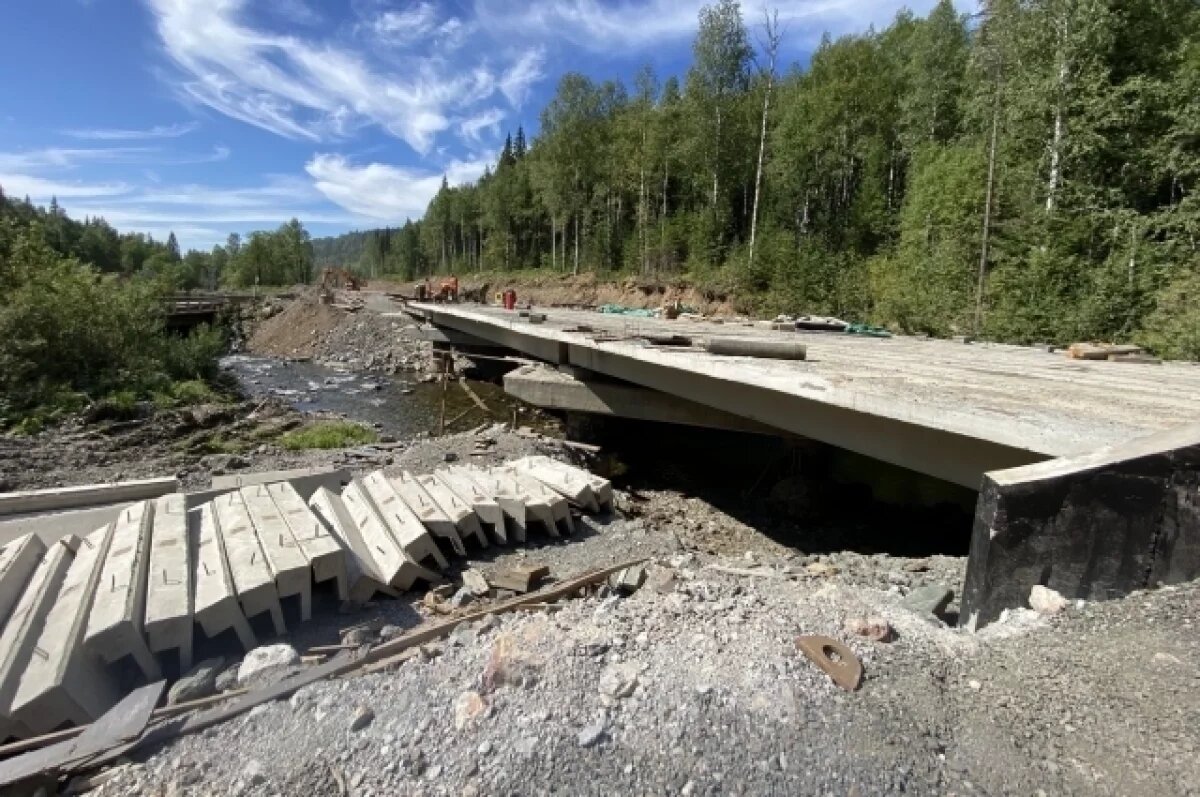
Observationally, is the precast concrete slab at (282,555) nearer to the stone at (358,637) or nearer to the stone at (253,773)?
the stone at (358,637)

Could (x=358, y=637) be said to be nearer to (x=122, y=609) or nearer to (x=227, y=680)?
(x=227, y=680)

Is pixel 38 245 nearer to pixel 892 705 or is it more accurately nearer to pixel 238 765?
pixel 238 765

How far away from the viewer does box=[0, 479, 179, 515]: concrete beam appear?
584cm

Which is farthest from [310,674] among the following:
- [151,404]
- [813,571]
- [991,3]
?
[991,3]

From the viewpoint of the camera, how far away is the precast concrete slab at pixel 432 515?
5.28 metres

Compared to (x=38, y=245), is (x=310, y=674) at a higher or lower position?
lower

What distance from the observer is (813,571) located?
174 inches

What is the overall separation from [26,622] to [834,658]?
4.48 m

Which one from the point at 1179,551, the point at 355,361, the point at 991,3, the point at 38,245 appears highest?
the point at 991,3

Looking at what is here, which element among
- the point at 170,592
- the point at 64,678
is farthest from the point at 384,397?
the point at 64,678

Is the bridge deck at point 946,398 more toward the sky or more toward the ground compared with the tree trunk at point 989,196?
more toward the ground

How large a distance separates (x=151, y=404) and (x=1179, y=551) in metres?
18.1

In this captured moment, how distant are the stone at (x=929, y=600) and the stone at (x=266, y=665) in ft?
11.8

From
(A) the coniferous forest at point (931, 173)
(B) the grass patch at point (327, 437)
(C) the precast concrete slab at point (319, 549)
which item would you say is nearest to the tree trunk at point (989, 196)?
(A) the coniferous forest at point (931, 173)
